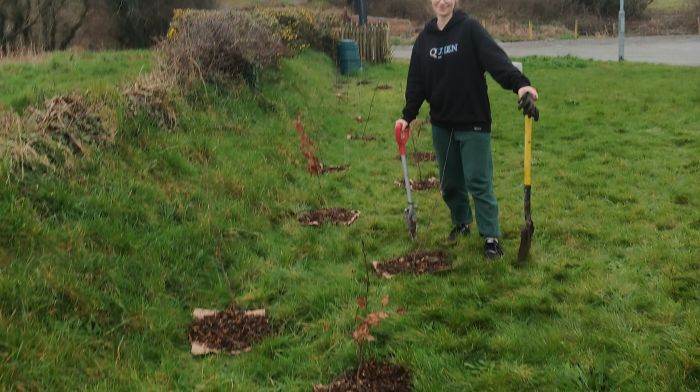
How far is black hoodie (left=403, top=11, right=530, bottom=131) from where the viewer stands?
5.16 m

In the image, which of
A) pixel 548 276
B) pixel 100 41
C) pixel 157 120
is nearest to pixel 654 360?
pixel 548 276

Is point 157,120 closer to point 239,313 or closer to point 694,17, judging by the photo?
point 239,313

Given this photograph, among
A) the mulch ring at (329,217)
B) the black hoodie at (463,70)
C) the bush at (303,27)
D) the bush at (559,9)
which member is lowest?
the mulch ring at (329,217)

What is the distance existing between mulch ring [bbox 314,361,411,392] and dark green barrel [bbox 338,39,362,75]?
54.3ft

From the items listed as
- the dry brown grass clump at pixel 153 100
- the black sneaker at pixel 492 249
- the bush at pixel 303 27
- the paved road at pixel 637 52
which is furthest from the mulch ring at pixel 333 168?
the paved road at pixel 637 52

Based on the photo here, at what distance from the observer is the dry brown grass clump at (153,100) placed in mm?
6895

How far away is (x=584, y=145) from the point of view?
31.3 ft

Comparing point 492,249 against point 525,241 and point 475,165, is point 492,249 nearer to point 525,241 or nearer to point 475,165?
point 525,241

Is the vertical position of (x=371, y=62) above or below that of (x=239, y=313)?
above

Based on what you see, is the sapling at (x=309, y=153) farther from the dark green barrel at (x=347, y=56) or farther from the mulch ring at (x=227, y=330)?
the dark green barrel at (x=347, y=56)

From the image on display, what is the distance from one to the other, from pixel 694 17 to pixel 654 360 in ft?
156

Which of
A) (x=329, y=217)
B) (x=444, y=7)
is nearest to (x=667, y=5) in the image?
(x=329, y=217)

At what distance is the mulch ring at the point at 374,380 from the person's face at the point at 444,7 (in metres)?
2.93

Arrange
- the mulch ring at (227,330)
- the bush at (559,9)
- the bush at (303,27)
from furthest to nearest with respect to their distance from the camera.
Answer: the bush at (559,9), the bush at (303,27), the mulch ring at (227,330)
